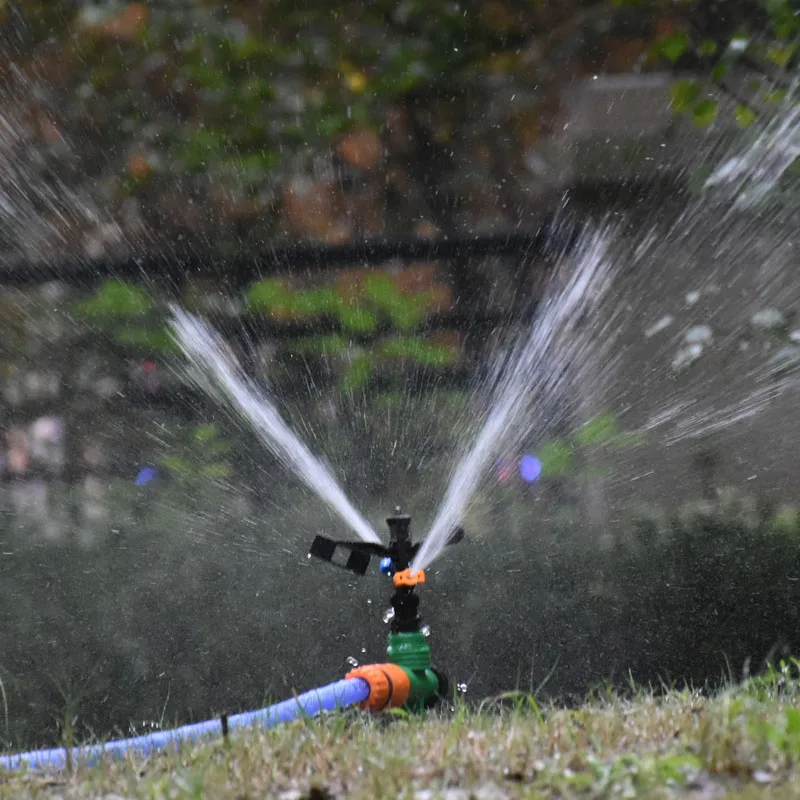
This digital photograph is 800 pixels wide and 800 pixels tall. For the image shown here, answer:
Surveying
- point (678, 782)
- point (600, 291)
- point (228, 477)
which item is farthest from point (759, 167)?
point (678, 782)

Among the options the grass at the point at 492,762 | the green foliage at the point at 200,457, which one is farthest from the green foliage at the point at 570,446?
the grass at the point at 492,762

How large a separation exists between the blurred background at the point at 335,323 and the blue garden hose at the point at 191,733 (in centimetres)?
160

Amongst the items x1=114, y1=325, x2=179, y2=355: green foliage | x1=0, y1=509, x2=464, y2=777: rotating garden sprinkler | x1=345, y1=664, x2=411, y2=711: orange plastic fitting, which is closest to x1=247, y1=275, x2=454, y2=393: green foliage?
x1=114, y1=325, x2=179, y2=355: green foliage

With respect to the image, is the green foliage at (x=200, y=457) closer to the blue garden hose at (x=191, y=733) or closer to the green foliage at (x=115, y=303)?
the green foliage at (x=115, y=303)

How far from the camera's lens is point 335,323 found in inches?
162

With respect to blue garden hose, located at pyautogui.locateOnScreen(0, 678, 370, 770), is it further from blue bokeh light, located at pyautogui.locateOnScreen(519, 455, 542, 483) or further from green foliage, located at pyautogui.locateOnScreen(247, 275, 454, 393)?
green foliage, located at pyautogui.locateOnScreen(247, 275, 454, 393)

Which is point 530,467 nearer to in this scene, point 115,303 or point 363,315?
point 363,315

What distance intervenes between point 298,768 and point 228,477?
2499 millimetres

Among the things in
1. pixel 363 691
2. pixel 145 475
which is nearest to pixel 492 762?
pixel 363 691

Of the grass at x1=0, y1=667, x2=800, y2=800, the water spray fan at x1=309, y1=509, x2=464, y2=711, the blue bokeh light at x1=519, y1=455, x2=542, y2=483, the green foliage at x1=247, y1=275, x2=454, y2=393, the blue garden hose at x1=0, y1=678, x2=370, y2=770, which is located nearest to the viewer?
the grass at x1=0, y1=667, x2=800, y2=800

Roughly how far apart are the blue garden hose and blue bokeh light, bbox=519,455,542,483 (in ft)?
5.58

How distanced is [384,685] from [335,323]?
6.29ft

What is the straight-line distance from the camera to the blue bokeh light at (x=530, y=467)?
395 cm

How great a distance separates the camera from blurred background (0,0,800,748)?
3969 millimetres
